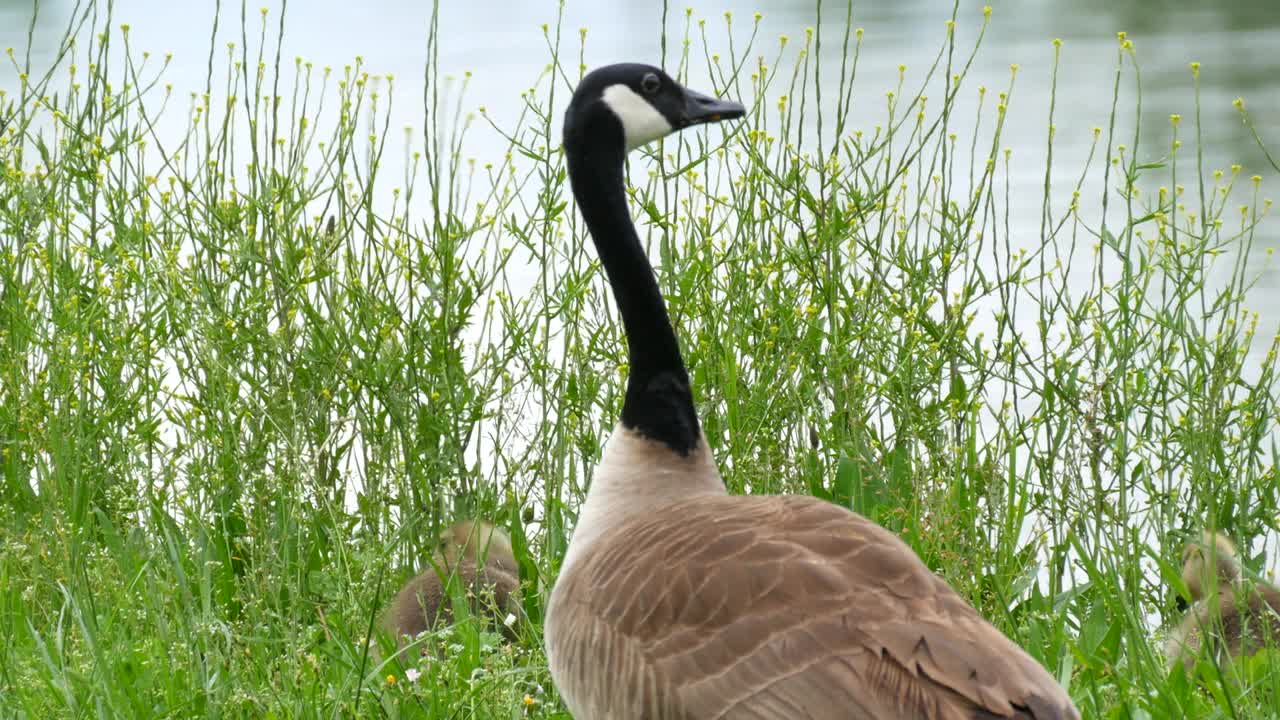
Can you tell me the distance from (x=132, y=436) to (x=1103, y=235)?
8.87 ft

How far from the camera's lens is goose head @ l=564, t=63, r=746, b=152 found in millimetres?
3324

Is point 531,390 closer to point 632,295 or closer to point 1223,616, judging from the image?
point 632,295

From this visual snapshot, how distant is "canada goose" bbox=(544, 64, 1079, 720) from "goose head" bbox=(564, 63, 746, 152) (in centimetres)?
58

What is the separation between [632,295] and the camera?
3.36 metres

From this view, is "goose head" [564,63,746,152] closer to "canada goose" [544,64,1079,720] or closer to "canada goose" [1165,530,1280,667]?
"canada goose" [544,64,1079,720]

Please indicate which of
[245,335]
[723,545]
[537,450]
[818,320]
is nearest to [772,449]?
[818,320]

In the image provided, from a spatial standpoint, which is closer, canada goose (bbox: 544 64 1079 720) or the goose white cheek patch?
canada goose (bbox: 544 64 1079 720)

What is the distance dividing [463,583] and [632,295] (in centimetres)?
103

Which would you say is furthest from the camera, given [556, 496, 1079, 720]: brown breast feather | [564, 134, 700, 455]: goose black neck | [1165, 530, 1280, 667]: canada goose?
[1165, 530, 1280, 667]: canada goose

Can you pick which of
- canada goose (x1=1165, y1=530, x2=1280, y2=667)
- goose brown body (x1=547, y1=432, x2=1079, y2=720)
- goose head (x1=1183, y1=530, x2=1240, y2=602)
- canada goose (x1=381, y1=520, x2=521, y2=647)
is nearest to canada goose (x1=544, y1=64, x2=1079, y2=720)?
goose brown body (x1=547, y1=432, x2=1079, y2=720)

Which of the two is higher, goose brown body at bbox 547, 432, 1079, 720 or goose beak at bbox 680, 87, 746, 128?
goose beak at bbox 680, 87, 746, 128

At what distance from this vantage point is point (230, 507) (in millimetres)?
4785

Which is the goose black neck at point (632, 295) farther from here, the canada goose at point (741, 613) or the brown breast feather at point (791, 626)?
the brown breast feather at point (791, 626)

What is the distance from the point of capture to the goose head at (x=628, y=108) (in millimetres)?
3324
